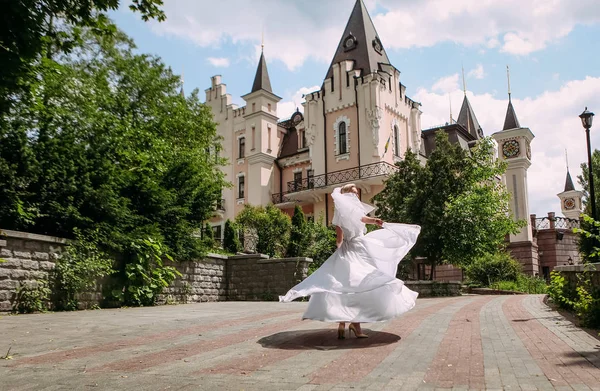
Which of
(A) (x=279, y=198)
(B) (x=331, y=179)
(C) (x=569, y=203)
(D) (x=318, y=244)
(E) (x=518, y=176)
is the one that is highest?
(C) (x=569, y=203)

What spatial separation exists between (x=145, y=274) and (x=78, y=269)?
Result: 2304 millimetres

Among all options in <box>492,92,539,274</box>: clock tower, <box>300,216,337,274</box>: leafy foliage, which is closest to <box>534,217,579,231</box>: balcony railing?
<box>492,92,539,274</box>: clock tower

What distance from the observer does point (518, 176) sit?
4006 cm

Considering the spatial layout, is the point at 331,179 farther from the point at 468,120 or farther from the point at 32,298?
the point at 32,298

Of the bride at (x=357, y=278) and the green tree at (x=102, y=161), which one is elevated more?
the green tree at (x=102, y=161)

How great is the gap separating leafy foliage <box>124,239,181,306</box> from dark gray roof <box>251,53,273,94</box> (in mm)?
28633

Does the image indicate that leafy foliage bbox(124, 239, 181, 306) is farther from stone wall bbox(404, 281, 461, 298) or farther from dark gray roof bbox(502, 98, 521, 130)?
dark gray roof bbox(502, 98, 521, 130)

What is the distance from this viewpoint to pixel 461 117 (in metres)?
53.4

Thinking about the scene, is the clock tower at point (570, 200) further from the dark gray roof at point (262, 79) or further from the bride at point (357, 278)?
the bride at point (357, 278)

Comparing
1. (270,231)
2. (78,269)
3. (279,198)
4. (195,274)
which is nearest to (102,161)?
(78,269)

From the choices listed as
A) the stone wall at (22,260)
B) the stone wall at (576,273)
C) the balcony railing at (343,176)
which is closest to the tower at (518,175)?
the balcony railing at (343,176)

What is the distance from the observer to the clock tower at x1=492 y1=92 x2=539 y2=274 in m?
37.7

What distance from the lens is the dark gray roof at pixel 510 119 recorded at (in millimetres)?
41906

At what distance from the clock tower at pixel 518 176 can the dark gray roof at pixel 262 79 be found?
753 inches
